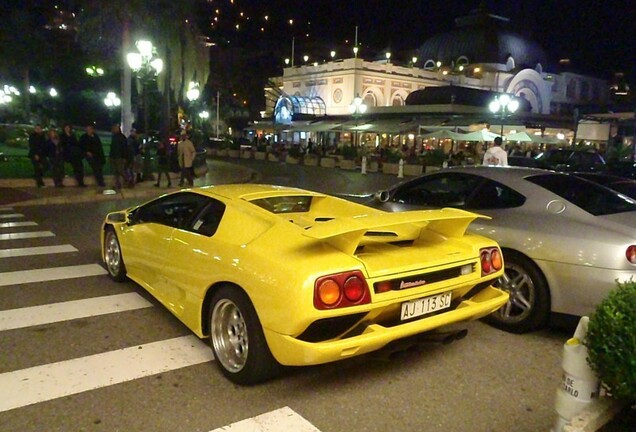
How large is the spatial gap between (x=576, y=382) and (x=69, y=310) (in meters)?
4.72

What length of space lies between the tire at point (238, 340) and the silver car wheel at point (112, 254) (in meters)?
2.66

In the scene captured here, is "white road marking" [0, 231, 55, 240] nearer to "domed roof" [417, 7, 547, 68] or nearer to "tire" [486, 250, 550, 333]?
"tire" [486, 250, 550, 333]

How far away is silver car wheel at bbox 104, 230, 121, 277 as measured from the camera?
6.36m

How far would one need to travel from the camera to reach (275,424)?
3.41 m

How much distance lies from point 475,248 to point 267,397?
77.9 inches

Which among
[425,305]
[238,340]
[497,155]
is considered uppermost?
[497,155]

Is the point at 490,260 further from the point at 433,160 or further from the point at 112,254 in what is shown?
the point at 433,160

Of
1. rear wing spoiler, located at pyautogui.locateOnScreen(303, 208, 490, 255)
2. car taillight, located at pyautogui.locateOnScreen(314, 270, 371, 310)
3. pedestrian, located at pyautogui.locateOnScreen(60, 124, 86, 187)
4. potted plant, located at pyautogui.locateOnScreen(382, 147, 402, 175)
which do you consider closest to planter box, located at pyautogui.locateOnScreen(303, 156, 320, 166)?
potted plant, located at pyautogui.locateOnScreen(382, 147, 402, 175)

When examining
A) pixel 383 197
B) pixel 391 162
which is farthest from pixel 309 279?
pixel 391 162

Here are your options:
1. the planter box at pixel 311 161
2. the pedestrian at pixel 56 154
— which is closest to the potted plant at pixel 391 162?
the planter box at pixel 311 161

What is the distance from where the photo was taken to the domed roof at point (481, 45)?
80.6 m

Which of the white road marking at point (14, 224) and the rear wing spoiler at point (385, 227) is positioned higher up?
the rear wing spoiler at point (385, 227)

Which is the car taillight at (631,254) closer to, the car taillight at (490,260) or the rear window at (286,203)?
the car taillight at (490,260)

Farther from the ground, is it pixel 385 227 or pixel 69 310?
pixel 385 227
